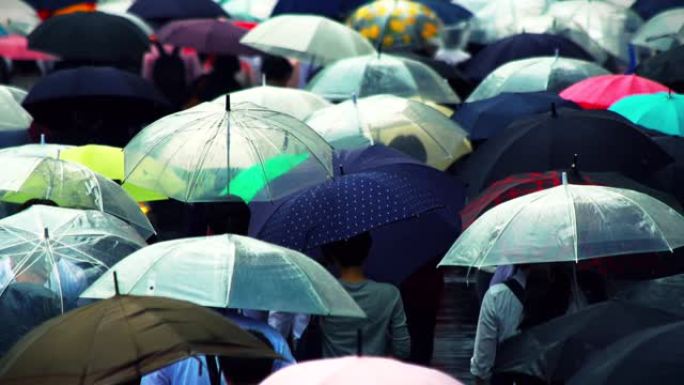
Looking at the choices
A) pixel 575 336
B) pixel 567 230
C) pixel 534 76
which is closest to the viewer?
pixel 575 336

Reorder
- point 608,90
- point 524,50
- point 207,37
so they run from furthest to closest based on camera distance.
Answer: point 207,37 < point 524,50 < point 608,90

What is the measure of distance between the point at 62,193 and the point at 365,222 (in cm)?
206

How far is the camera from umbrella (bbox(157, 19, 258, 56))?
1692 cm

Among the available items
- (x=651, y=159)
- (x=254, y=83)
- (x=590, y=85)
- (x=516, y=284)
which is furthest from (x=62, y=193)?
(x=254, y=83)

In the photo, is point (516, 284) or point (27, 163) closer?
point (516, 284)

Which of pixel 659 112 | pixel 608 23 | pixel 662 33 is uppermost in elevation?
pixel 659 112

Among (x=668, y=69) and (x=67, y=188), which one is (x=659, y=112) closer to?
(x=668, y=69)

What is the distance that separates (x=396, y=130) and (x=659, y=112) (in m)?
1.96

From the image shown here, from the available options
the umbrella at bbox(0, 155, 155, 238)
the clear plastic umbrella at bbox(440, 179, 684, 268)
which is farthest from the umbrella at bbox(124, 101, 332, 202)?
the clear plastic umbrella at bbox(440, 179, 684, 268)

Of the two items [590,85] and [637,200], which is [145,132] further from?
[590,85]

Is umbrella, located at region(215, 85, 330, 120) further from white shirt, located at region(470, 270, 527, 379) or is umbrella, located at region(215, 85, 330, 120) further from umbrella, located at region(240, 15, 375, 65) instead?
white shirt, located at region(470, 270, 527, 379)

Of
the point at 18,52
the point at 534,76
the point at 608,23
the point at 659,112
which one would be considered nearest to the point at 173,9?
the point at 18,52

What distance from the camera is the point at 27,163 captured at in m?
10.1

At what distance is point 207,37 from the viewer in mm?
16984
